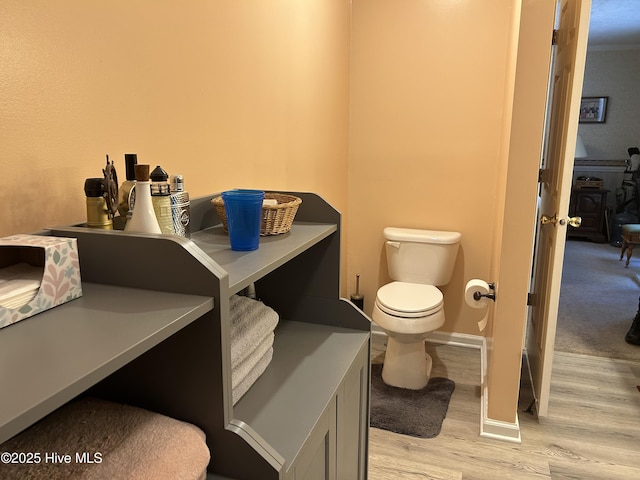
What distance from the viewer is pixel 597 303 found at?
156 inches

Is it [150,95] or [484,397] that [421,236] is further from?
[150,95]

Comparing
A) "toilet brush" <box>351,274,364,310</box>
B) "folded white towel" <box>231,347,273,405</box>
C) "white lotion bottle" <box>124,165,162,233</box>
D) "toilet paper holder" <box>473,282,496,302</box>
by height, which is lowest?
"toilet brush" <box>351,274,364,310</box>

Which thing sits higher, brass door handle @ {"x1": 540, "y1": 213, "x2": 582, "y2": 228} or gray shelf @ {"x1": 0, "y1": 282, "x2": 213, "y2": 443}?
gray shelf @ {"x1": 0, "y1": 282, "x2": 213, "y2": 443}

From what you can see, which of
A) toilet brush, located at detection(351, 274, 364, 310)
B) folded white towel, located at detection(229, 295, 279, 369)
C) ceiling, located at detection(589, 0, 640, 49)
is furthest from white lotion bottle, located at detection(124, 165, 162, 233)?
ceiling, located at detection(589, 0, 640, 49)

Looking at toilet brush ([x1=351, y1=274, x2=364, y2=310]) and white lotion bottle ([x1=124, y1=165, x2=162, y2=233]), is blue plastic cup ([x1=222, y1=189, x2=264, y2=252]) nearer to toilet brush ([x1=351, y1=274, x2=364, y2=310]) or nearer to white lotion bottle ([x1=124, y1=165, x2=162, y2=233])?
white lotion bottle ([x1=124, y1=165, x2=162, y2=233])

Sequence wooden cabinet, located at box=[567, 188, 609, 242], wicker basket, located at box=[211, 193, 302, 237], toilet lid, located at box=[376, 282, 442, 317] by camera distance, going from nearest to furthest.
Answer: wicker basket, located at box=[211, 193, 302, 237] < toilet lid, located at box=[376, 282, 442, 317] < wooden cabinet, located at box=[567, 188, 609, 242]

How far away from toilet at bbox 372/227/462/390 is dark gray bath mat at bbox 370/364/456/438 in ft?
0.19

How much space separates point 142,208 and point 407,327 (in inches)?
69.4

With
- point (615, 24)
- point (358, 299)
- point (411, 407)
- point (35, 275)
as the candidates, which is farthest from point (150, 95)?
point (615, 24)

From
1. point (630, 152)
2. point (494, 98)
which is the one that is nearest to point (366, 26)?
point (494, 98)

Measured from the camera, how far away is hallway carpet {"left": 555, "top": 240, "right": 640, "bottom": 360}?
314 centimetres

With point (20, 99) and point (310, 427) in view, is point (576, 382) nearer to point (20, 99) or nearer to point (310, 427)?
point (310, 427)

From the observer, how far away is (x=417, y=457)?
2.03m

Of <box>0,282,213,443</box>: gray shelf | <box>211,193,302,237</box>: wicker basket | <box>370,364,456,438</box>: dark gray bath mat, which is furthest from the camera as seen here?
<box>370,364,456,438</box>: dark gray bath mat
